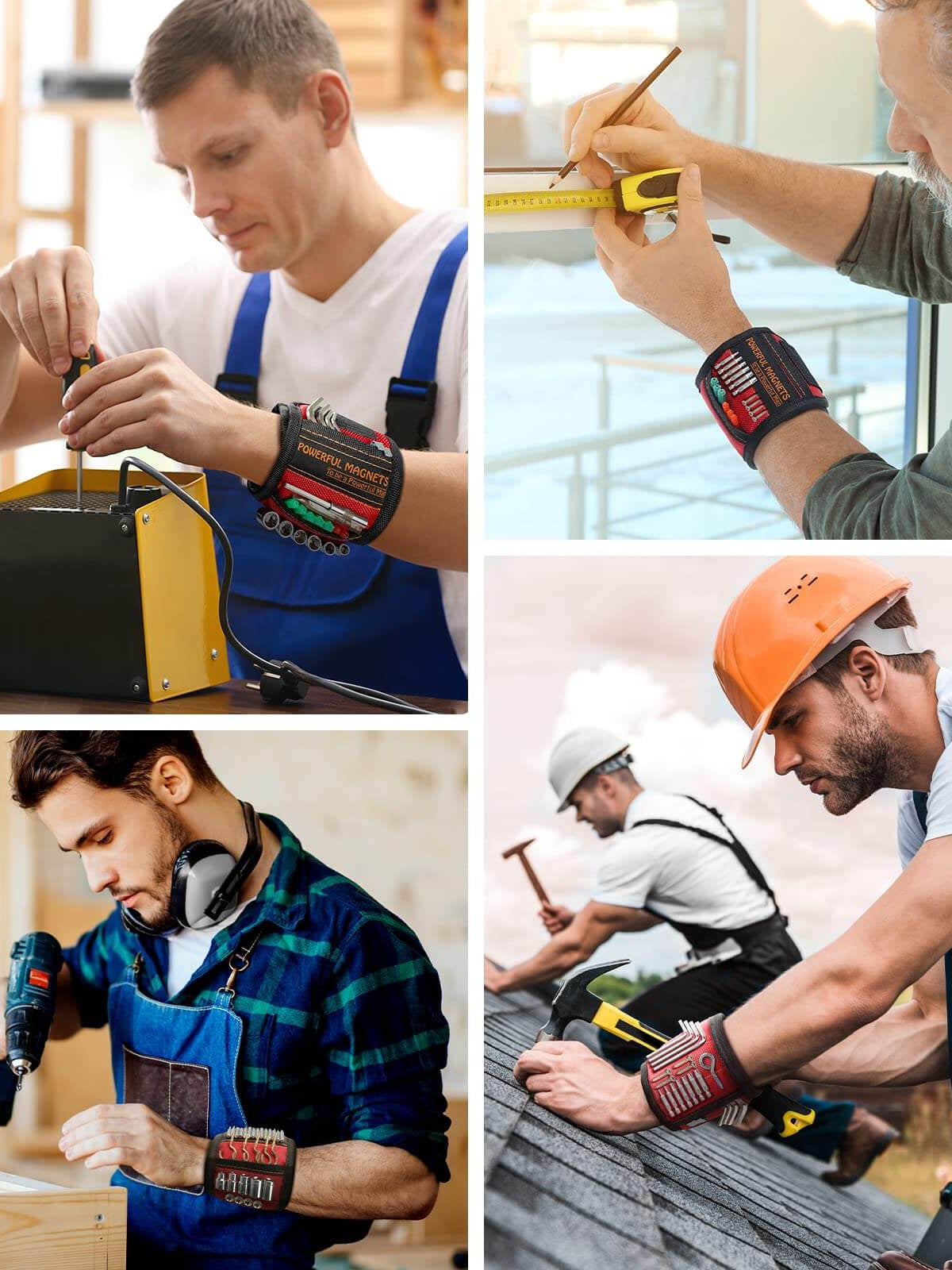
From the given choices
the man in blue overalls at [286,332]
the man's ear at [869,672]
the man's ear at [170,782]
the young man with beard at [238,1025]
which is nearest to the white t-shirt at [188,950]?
the young man with beard at [238,1025]

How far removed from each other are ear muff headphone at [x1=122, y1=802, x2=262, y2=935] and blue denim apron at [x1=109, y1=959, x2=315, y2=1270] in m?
0.09

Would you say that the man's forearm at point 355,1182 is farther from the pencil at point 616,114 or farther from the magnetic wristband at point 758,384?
the pencil at point 616,114

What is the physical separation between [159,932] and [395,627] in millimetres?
470

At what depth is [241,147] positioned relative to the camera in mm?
1470

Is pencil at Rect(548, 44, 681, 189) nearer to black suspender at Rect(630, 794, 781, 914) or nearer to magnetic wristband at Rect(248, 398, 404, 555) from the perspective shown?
magnetic wristband at Rect(248, 398, 404, 555)

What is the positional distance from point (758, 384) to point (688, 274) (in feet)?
0.47

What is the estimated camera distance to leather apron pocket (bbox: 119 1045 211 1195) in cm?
143

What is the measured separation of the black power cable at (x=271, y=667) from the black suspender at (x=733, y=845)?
31 centimetres

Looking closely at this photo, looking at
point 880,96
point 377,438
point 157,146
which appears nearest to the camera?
point 377,438

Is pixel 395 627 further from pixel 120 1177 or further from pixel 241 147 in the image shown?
pixel 120 1177

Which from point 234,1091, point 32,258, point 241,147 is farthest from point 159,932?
point 241,147

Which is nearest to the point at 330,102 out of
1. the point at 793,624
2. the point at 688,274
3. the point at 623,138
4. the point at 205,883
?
the point at 623,138

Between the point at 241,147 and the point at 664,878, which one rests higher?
the point at 241,147

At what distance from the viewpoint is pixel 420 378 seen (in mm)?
1530
